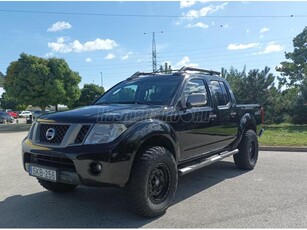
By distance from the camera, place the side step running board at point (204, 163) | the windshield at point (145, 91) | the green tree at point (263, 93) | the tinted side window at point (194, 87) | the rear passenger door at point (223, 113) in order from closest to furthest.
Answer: the side step running board at point (204, 163) < the windshield at point (145, 91) < the tinted side window at point (194, 87) < the rear passenger door at point (223, 113) < the green tree at point (263, 93)

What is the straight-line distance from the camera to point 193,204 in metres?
4.57

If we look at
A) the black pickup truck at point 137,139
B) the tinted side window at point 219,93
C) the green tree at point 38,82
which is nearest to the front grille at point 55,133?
the black pickup truck at point 137,139

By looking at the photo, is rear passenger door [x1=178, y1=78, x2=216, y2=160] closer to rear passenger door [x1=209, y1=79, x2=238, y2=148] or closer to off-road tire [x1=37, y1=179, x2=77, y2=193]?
rear passenger door [x1=209, y1=79, x2=238, y2=148]

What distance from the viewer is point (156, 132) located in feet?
13.4

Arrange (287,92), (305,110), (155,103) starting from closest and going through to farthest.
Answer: (155,103), (305,110), (287,92)

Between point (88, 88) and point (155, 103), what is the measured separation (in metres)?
44.8

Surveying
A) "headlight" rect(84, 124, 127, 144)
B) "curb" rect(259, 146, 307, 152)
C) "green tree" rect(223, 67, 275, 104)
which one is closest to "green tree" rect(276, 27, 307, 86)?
"green tree" rect(223, 67, 275, 104)

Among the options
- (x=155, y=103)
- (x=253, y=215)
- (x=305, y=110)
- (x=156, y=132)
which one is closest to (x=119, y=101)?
(x=155, y=103)

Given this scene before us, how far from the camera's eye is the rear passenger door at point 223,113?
5789 mm

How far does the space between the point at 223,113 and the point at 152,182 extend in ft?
7.84

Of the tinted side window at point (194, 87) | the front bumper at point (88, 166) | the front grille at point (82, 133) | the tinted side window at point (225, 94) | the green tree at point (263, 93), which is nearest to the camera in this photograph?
the front bumper at point (88, 166)

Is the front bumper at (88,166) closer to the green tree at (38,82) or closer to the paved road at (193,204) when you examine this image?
the paved road at (193,204)

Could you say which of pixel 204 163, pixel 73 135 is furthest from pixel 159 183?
pixel 73 135

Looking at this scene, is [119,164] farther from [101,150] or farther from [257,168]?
[257,168]
